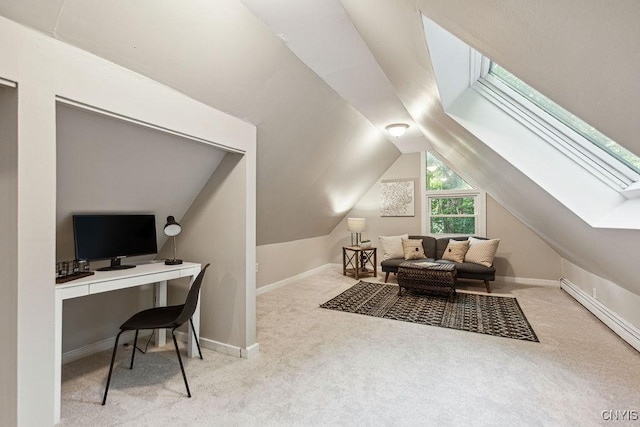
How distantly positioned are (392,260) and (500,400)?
3220 mm

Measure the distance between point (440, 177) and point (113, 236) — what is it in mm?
5327

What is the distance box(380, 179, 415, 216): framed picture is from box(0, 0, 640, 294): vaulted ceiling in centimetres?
204

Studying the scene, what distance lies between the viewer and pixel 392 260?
16.7ft

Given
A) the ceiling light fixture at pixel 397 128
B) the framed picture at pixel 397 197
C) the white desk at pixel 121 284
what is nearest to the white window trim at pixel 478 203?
the framed picture at pixel 397 197

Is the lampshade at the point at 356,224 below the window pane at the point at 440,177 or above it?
below

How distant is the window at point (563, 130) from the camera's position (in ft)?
5.04

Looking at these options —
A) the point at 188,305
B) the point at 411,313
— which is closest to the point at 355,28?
the point at 188,305

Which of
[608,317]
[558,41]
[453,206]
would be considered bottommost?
[608,317]

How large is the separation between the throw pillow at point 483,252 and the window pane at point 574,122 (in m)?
3.30

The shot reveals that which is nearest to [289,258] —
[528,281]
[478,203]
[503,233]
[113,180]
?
[113,180]

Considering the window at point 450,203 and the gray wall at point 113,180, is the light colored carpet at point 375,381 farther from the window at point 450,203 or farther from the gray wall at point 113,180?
the window at point 450,203

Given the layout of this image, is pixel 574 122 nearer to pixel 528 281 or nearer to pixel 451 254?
pixel 451 254

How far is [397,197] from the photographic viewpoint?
5.98 meters

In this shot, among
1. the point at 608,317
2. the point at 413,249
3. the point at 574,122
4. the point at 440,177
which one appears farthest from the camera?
the point at 440,177
